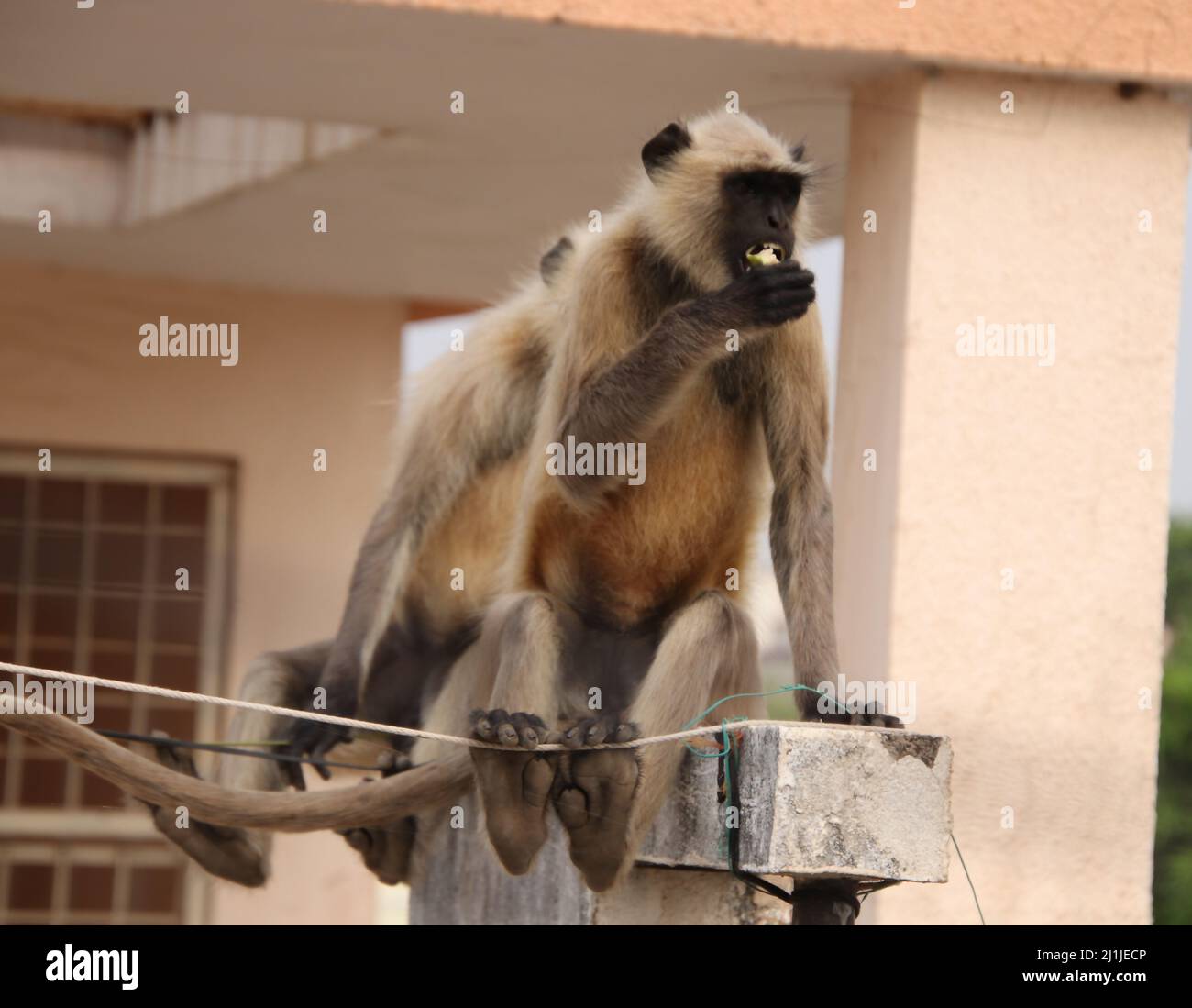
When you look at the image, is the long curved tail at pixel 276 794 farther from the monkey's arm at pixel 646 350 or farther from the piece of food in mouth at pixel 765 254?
the piece of food in mouth at pixel 765 254

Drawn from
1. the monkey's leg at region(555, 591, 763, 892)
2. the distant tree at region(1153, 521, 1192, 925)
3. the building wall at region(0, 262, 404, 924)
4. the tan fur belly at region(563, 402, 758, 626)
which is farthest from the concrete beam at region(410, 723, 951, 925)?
the distant tree at region(1153, 521, 1192, 925)

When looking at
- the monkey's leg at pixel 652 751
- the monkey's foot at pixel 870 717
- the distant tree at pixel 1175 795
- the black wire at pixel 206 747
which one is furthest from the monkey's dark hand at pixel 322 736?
the distant tree at pixel 1175 795

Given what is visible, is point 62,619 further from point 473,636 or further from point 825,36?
point 825,36

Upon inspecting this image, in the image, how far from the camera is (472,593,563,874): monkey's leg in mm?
3711

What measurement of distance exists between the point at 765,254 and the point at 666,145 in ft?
1.73

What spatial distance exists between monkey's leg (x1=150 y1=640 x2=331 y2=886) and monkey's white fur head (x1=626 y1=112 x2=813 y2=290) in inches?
66.1

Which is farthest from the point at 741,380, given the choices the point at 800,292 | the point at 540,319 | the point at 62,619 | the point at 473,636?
the point at 62,619

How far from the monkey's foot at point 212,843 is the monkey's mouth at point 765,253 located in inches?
75.0

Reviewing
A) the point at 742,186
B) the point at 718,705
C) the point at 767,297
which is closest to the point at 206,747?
the point at 718,705

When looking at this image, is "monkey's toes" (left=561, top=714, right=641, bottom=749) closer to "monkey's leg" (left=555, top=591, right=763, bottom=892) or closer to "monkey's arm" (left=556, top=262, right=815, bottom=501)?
"monkey's leg" (left=555, top=591, right=763, bottom=892)

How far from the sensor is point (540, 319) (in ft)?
17.0

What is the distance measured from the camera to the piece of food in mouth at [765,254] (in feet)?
13.3

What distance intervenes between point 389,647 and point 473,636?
345 mm

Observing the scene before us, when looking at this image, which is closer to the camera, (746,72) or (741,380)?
(741,380)
